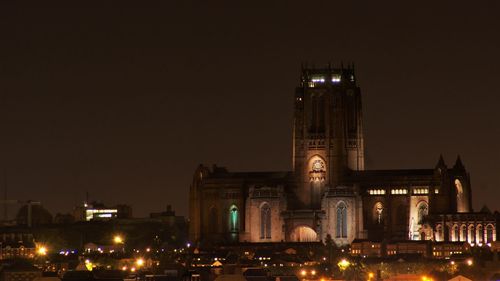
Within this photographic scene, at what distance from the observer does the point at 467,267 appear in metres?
176

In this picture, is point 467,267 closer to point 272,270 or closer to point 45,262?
point 272,270

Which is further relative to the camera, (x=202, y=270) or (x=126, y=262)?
(x=126, y=262)

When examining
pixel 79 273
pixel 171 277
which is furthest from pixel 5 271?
pixel 171 277

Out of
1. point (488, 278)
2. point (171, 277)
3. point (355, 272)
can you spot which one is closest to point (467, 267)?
point (355, 272)

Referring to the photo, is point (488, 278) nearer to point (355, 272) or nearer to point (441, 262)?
point (355, 272)

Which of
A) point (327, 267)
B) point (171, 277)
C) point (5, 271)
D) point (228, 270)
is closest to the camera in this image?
point (171, 277)

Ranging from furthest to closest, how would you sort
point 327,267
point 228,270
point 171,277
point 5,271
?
point 327,267
point 228,270
point 5,271
point 171,277

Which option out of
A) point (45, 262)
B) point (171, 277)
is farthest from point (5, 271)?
point (45, 262)

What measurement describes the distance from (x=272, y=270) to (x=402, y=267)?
20.1m

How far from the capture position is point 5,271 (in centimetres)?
15988

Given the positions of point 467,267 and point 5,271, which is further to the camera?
point 467,267

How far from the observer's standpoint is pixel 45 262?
198 metres

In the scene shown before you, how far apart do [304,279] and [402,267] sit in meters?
31.4

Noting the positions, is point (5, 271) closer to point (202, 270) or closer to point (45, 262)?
point (202, 270)
